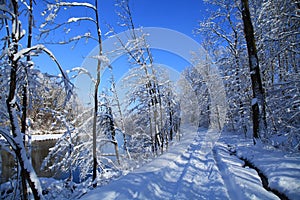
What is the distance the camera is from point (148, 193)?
3748 millimetres

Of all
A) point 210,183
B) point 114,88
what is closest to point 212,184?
point 210,183

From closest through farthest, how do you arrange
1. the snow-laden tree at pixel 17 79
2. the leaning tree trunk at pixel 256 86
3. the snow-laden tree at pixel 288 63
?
the snow-laden tree at pixel 17 79
the snow-laden tree at pixel 288 63
the leaning tree trunk at pixel 256 86

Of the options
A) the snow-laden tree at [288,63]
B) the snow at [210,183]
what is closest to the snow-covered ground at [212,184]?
the snow at [210,183]

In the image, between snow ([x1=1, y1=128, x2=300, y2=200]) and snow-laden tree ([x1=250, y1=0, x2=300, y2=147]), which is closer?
snow ([x1=1, y1=128, x2=300, y2=200])

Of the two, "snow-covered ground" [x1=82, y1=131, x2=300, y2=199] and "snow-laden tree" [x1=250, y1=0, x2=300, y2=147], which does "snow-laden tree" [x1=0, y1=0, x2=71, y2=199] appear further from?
"snow-laden tree" [x1=250, y1=0, x2=300, y2=147]

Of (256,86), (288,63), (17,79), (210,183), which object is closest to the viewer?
(17,79)

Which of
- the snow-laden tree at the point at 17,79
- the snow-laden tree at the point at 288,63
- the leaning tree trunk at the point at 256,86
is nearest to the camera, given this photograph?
the snow-laden tree at the point at 17,79

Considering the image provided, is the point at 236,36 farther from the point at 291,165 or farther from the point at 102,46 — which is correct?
the point at 291,165

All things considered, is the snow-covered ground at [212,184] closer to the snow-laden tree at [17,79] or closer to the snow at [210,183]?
the snow at [210,183]

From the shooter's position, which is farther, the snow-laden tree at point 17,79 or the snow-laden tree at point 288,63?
the snow-laden tree at point 288,63

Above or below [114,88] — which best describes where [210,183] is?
below

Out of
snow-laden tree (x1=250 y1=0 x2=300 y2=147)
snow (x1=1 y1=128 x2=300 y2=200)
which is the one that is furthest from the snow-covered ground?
snow-laden tree (x1=250 y1=0 x2=300 y2=147)

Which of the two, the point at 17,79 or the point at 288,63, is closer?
the point at 17,79

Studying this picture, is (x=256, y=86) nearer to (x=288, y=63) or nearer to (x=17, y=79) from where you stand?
(x=288, y=63)
